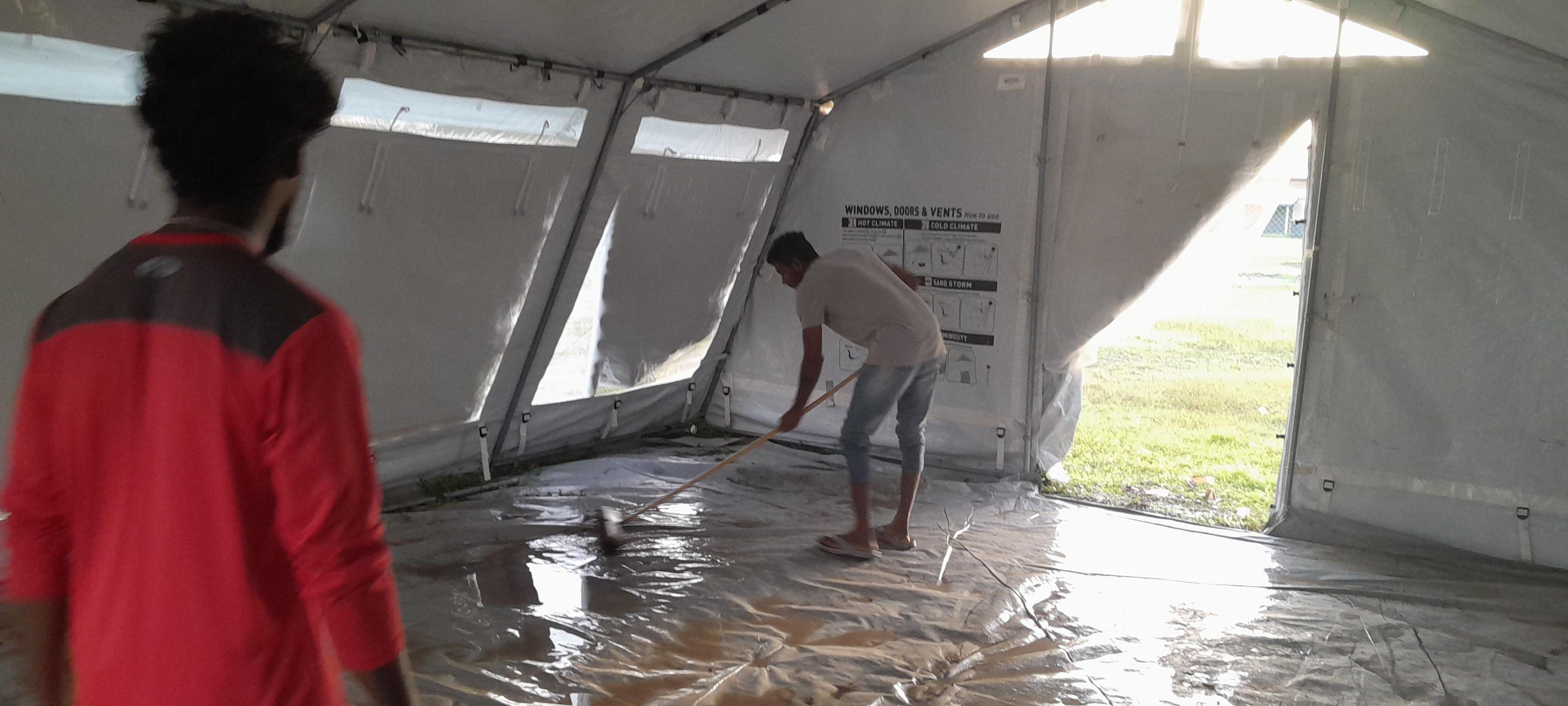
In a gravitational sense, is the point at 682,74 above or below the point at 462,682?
above

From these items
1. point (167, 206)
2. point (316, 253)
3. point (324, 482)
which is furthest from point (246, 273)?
point (316, 253)

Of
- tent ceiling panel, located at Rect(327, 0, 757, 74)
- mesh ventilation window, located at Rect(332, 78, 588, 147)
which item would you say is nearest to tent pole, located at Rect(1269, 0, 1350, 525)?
tent ceiling panel, located at Rect(327, 0, 757, 74)

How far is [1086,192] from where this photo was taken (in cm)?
472

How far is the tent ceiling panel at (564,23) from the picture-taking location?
10.6ft

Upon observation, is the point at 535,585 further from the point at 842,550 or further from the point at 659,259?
the point at 659,259

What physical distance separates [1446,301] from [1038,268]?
65.6 inches

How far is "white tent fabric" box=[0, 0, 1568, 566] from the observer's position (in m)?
3.40

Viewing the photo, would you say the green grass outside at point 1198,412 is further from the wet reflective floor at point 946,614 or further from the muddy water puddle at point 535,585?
the muddy water puddle at point 535,585

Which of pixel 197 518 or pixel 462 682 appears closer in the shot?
pixel 197 518

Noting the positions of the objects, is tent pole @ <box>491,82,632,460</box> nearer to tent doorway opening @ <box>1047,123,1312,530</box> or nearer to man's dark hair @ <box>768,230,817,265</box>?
man's dark hair @ <box>768,230,817,265</box>

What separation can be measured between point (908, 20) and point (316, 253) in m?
2.64

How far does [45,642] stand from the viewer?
0.98 metres

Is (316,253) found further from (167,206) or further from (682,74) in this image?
(682,74)

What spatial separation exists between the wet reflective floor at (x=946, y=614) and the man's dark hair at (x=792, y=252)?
112 centimetres
